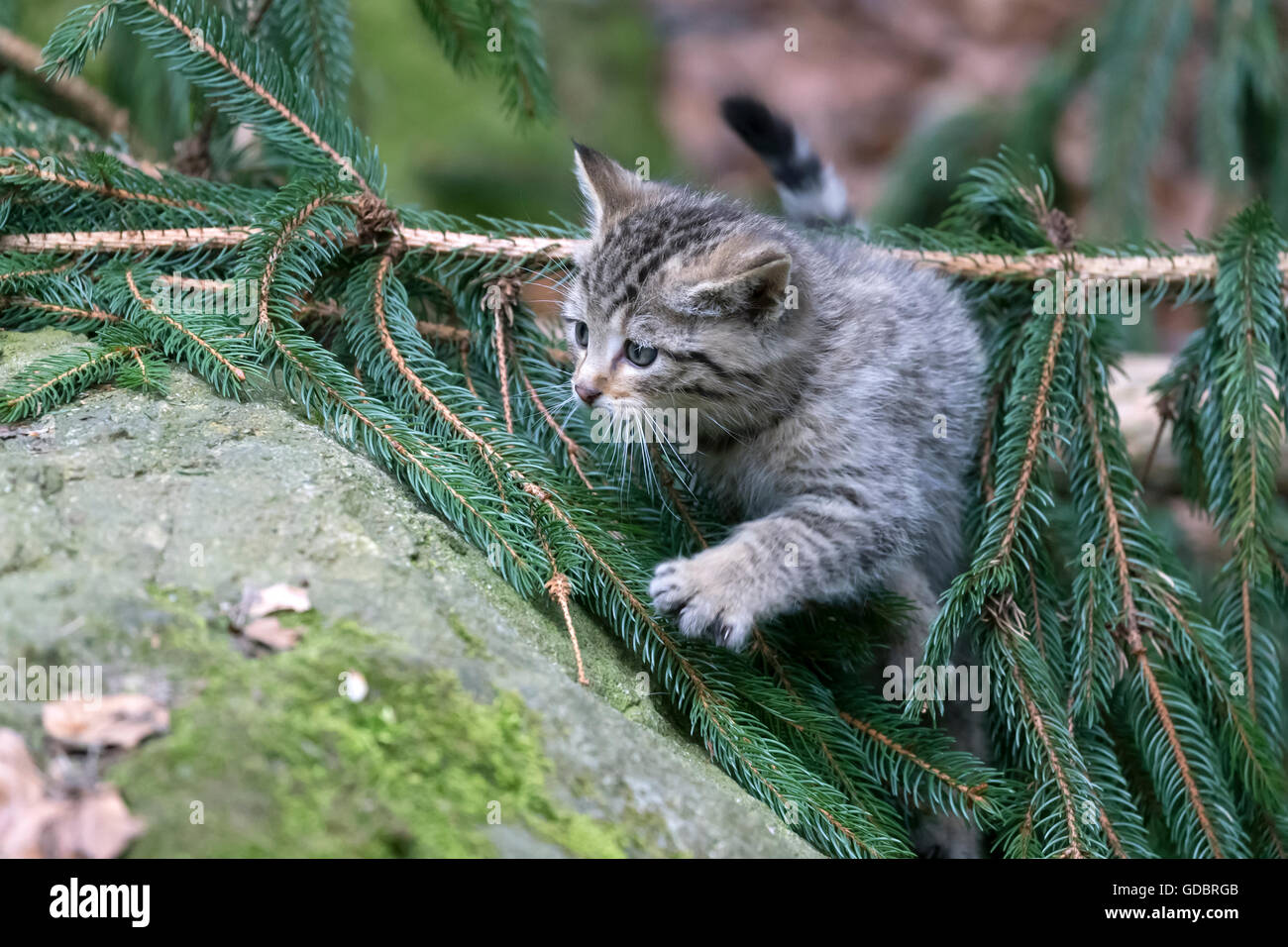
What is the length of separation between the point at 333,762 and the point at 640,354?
5.27 feet

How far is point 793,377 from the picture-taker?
9.71 feet

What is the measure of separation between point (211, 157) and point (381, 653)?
2.55 m

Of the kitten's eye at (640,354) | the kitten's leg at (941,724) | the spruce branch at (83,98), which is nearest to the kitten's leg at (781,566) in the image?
the kitten's leg at (941,724)

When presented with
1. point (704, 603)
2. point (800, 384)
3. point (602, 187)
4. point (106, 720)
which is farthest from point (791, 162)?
point (106, 720)

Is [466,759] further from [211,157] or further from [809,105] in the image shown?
[809,105]

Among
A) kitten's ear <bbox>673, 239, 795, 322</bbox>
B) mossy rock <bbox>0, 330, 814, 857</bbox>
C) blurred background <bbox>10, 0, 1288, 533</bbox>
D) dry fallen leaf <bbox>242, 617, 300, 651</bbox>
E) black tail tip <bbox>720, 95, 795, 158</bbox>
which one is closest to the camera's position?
mossy rock <bbox>0, 330, 814, 857</bbox>

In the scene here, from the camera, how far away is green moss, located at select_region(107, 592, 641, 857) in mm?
1511

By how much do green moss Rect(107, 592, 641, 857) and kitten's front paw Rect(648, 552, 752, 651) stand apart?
710 mm

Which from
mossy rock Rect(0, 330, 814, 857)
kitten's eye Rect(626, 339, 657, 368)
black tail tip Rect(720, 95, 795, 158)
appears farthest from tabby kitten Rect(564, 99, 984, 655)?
mossy rock Rect(0, 330, 814, 857)

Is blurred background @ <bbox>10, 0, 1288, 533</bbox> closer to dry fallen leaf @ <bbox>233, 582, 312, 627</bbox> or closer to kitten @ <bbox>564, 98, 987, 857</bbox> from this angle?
kitten @ <bbox>564, 98, 987, 857</bbox>

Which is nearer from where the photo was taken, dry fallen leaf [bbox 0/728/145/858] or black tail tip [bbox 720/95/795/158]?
dry fallen leaf [bbox 0/728/145/858]

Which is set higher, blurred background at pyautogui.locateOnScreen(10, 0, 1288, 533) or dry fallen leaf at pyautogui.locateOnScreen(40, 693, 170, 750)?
blurred background at pyautogui.locateOnScreen(10, 0, 1288, 533)

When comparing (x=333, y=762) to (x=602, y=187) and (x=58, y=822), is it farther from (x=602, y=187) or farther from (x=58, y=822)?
(x=602, y=187)

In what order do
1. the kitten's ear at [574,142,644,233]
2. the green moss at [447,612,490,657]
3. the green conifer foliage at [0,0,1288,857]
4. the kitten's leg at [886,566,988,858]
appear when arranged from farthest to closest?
the kitten's ear at [574,142,644,233]
the kitten's leg at [886,566,988,858]
the green conifer foliage at [0,0,1288,857]
the green moss at [447,612,490,657]
